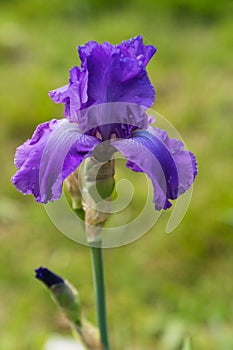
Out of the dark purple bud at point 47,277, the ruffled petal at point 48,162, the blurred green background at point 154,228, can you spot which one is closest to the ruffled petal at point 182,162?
the ruffled petal at point 48,162

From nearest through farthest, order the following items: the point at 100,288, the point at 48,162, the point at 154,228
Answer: the point at 48,162
the point at 100,288
the point at 154,228

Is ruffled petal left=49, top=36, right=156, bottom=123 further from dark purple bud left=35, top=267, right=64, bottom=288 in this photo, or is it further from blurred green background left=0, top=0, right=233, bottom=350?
blurred green background left=0, top=0, right=233, bottom=350

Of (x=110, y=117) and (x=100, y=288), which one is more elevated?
(x=110, y=117)

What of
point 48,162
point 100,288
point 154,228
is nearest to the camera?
point 48,162

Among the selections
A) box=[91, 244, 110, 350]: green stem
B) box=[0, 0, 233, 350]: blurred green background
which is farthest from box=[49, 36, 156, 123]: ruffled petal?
box=[0, 0, 233, 350]: blurred green background

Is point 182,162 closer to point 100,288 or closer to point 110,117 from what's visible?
point 110,117

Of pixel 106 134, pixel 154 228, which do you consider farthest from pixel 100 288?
pixel 154 228

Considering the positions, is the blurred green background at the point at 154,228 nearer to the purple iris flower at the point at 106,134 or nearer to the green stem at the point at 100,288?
the green stem at the point at 100,288

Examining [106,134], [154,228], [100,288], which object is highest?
[154,228]
